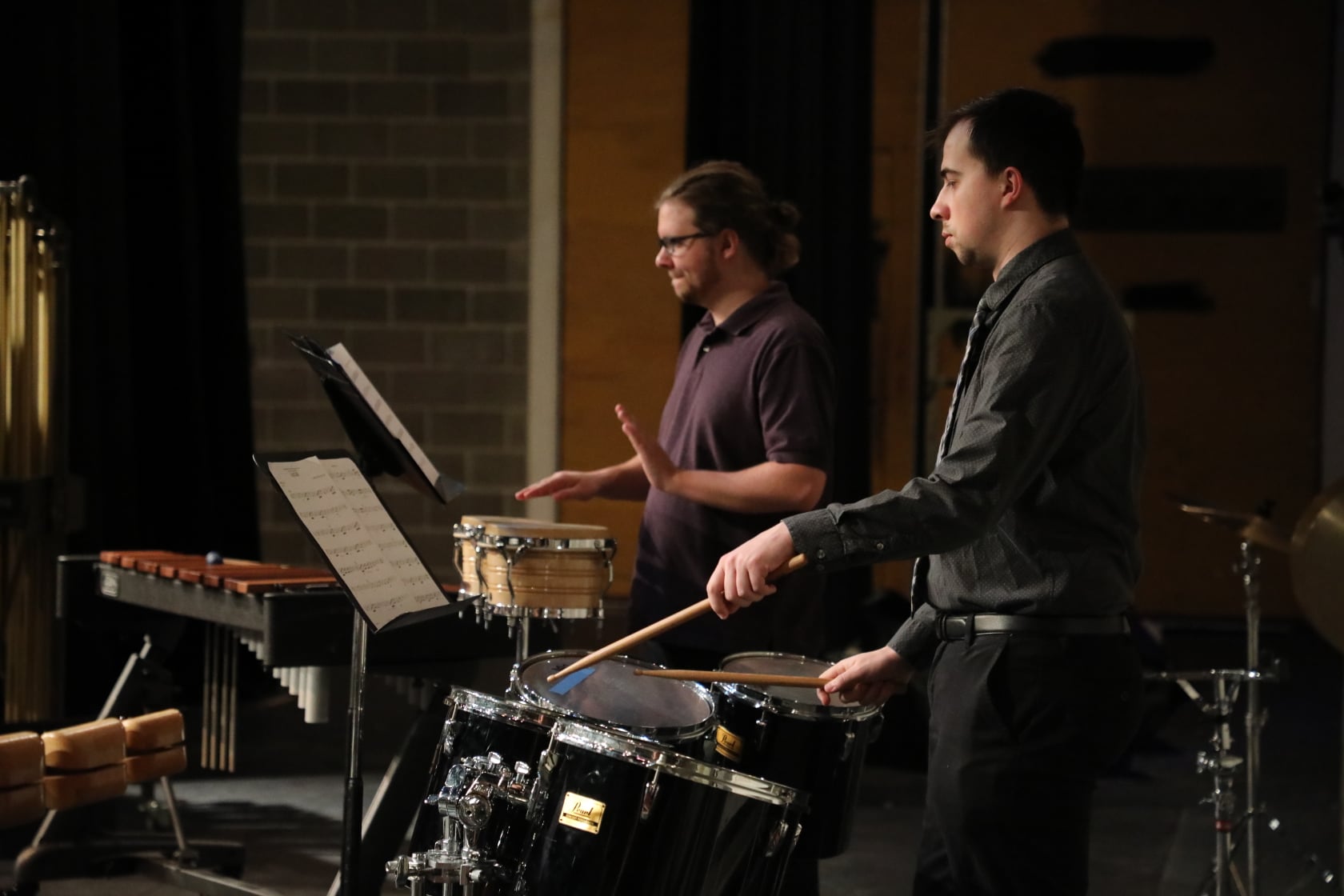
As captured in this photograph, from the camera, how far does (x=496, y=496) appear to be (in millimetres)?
6438

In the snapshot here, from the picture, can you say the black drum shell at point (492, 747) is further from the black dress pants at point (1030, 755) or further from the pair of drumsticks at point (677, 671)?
the black dress pants at point (1030, 755)

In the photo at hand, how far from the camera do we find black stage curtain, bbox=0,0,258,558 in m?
5.18

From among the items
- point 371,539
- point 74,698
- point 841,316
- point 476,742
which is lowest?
point 74,698

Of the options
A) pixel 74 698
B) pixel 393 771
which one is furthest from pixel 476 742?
pixel 74 698

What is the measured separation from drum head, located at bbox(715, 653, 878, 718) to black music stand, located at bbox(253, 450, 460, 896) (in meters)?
0.47

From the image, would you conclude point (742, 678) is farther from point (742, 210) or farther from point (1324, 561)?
point (1324, 561)

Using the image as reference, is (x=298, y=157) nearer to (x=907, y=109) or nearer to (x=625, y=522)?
(x=625, y=522)

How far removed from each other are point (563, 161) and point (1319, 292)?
3297 mm

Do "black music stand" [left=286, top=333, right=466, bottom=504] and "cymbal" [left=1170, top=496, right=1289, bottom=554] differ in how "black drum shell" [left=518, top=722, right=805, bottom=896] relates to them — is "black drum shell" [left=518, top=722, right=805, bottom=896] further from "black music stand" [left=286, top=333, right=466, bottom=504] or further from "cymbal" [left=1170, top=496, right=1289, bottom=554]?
"cymbal" [left=1170, top=496, right=1289, bottom=554]

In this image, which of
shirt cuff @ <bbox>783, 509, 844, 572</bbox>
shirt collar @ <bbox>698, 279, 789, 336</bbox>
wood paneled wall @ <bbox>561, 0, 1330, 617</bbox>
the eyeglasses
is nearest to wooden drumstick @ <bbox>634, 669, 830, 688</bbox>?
shirt cuff @ <bbox>783, 509, 844, 572</bbox>

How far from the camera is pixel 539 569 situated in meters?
2.80

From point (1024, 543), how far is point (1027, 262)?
1.17 feet

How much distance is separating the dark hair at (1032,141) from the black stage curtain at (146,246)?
12.8 ft

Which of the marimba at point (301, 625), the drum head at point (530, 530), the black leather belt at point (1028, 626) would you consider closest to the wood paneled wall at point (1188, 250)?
the marimba at point (301, 625)
